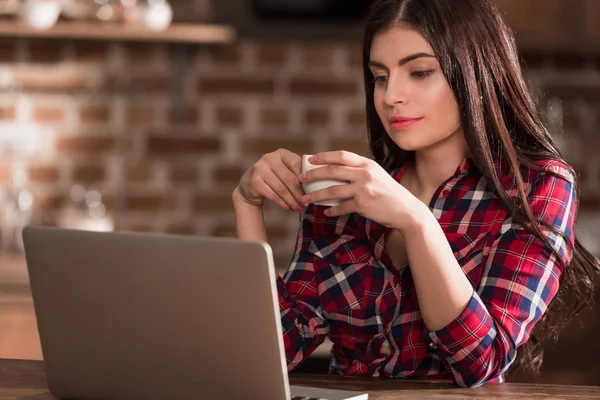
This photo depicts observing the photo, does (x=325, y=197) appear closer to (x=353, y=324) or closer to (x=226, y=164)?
(x=353, y=324)

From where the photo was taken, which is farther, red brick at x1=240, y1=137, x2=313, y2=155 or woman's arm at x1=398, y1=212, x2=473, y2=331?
red brick at x1=240, y1=137, x2=313, y2=155

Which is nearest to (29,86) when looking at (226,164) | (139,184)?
(139,184)

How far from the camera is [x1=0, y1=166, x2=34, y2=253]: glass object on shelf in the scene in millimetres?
3059

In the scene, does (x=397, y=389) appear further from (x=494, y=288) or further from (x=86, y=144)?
(x=86, y=144)

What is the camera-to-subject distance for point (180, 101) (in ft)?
10.7

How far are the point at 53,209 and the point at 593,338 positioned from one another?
5.57ft

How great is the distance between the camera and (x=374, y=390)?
4.27 ft

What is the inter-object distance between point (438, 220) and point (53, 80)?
6.47 feet

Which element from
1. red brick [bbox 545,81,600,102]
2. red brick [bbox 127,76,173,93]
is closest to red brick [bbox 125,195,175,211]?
red brick [bbox 127,76,173,93]

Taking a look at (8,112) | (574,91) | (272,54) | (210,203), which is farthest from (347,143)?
(8,112)

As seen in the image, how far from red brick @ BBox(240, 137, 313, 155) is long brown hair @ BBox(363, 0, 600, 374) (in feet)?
5.63

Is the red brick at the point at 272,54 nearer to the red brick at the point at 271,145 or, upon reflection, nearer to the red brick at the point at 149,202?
the red brick at the point at 271,145

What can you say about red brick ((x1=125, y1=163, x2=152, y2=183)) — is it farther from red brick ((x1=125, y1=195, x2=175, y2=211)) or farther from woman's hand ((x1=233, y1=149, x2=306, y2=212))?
woman's hand ((x1=233, y1=149, x2=306, y2=212))

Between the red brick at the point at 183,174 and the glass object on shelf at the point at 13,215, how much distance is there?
454mm
